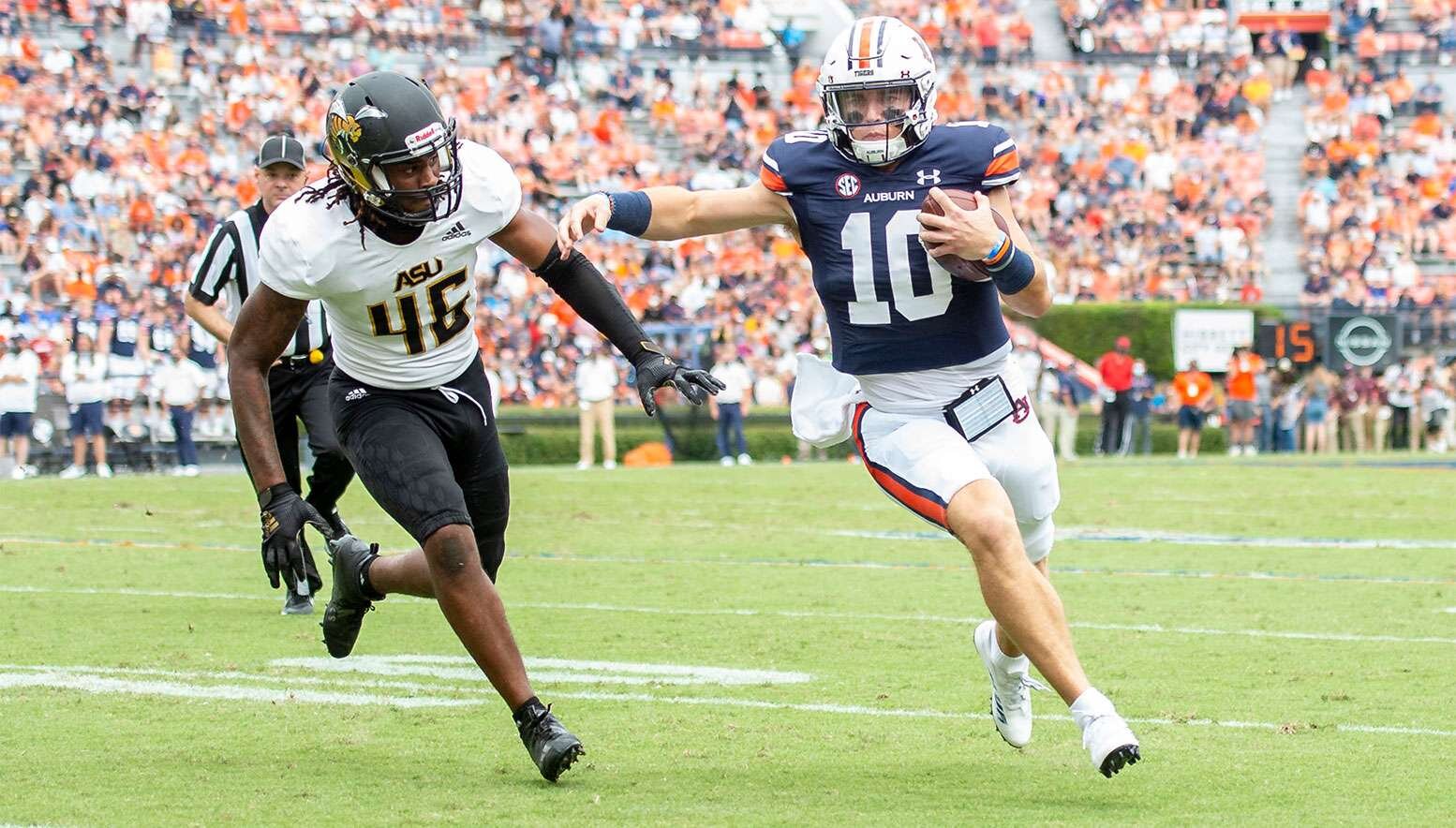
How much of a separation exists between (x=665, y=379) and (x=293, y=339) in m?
3.18

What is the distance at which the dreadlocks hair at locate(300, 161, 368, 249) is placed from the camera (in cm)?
490

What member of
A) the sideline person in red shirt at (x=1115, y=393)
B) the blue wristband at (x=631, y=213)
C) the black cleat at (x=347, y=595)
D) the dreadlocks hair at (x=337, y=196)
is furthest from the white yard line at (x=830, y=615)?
the sideline person in red shirt at (x=1115, y=393)

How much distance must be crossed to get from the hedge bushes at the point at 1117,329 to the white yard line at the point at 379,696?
71.7 feet

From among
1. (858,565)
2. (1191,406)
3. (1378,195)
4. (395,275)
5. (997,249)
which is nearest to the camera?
(997,249)

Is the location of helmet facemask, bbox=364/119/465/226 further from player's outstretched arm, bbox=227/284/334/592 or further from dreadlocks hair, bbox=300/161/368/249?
player's outstretched arm, bbox=227/284/334/592

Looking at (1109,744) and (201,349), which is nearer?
(1109,744)

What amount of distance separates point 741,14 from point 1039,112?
5043mm

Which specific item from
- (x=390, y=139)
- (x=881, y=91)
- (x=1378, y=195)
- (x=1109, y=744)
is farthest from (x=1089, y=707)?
(x=1378, y=195)

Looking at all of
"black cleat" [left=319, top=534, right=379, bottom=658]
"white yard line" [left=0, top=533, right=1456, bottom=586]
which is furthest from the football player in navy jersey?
"white yard line" [left=0, top=533, right=1456, bottom=586]

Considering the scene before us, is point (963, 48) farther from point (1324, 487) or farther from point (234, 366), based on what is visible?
point (234, 366)

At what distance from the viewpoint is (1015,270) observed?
4.74 m

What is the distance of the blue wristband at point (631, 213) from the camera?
5297 mm

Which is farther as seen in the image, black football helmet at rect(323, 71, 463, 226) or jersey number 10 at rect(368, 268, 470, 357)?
jersey number 10 at rect(368, 268, 470, 357)

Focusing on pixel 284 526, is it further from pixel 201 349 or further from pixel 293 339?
pixel 201 349
